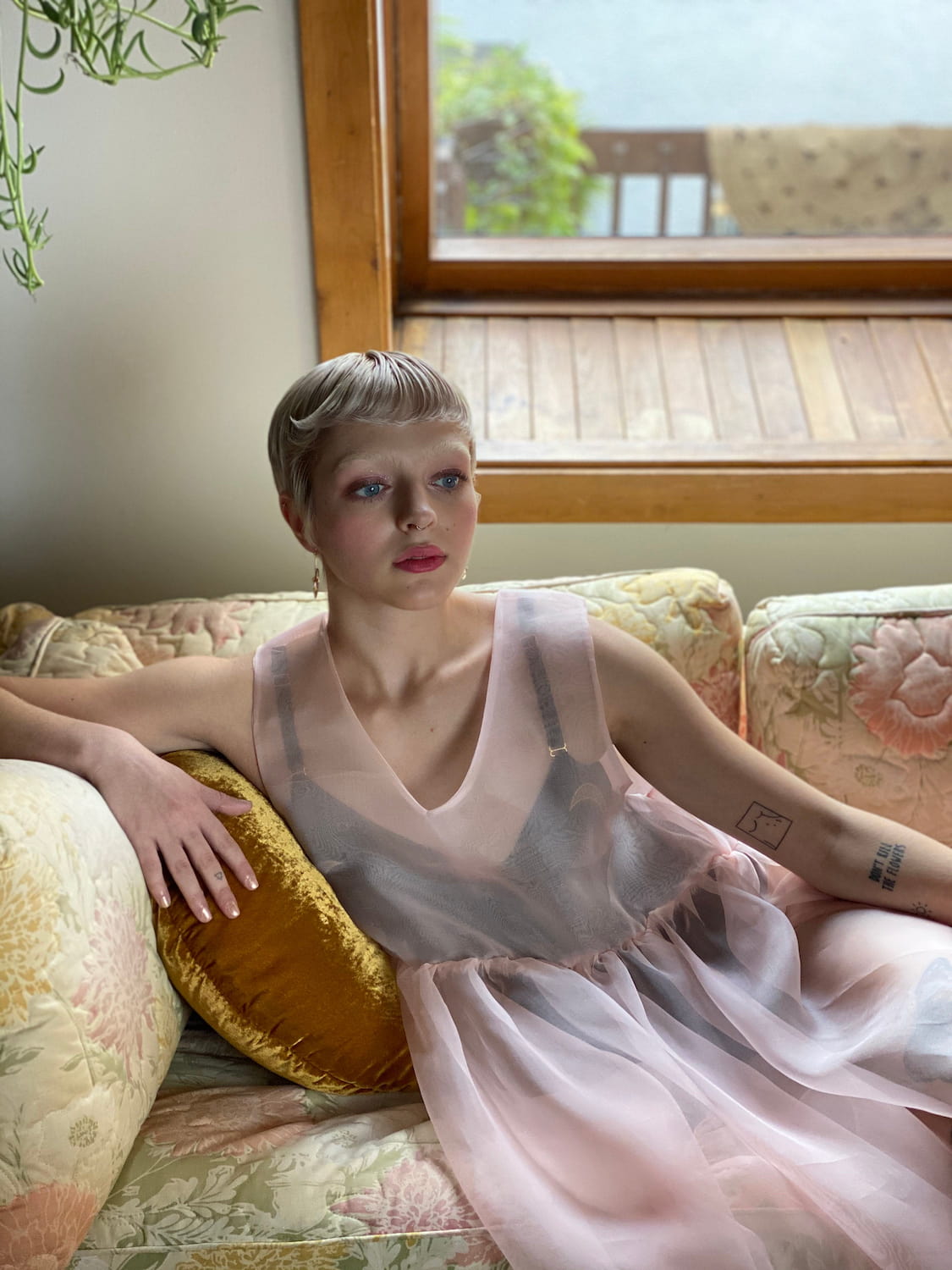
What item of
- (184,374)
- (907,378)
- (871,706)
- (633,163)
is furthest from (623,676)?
(633,163)

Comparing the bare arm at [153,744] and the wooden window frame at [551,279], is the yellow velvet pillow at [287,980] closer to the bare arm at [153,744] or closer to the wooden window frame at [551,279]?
the bare arm at [153,744]

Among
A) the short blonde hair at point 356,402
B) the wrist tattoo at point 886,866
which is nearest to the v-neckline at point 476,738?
the short blonde hair at point 356,402

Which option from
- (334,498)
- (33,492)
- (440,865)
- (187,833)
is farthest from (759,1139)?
(33,492)

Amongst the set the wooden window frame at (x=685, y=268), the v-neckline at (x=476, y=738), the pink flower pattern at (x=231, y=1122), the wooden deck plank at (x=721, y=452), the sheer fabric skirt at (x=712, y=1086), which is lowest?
the pink flower pattern at (x=231, y=1122)

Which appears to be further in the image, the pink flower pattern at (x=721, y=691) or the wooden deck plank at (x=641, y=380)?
the wooden deck plank at (x=641, y=380)

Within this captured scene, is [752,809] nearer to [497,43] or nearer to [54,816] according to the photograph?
[54,816]

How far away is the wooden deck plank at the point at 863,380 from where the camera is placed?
Answer: 213 cm

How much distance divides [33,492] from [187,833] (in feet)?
3.03

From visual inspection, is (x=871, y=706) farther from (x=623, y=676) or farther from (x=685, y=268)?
(x=685, y=268)

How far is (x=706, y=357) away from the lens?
2283mm

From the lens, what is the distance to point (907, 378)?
7.36 feet

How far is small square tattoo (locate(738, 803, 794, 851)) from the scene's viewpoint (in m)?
1.37

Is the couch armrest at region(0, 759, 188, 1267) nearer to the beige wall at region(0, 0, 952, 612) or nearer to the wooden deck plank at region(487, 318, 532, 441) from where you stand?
the beige wall at region(0, 0, 952, 612)

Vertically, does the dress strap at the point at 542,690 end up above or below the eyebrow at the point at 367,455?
below
